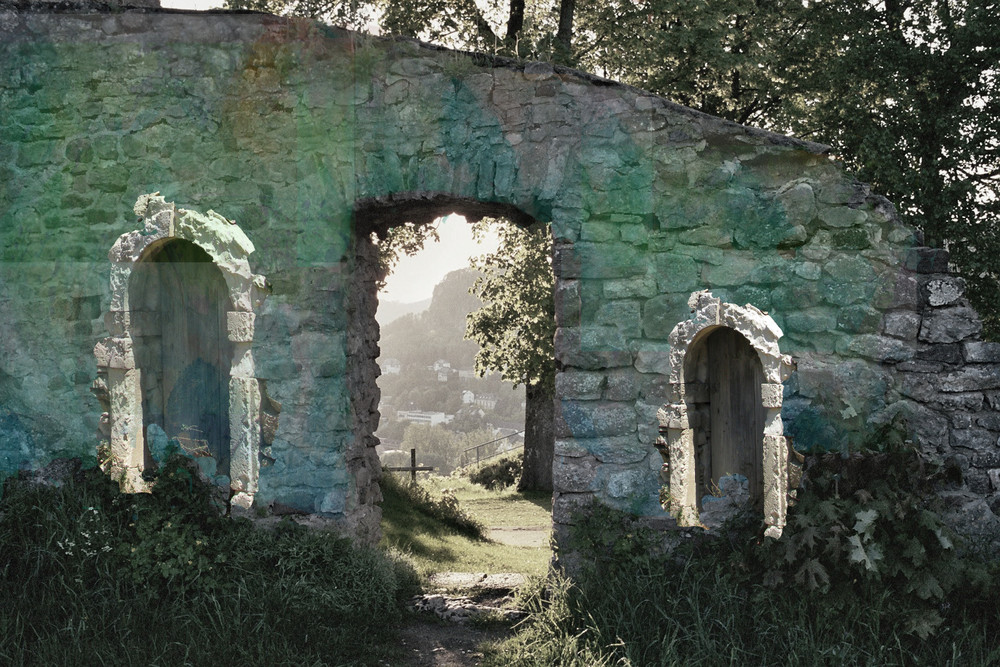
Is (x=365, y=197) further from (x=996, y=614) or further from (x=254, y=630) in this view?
(x=996, y=614)

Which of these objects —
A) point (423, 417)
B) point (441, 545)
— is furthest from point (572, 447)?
point (423, 417)

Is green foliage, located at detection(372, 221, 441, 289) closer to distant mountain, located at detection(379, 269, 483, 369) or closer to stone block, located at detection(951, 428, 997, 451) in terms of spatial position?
stone block, located at detection(951, 428, 997, 451)

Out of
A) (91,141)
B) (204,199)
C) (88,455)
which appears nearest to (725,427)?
(204,199)

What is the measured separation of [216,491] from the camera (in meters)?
5.80

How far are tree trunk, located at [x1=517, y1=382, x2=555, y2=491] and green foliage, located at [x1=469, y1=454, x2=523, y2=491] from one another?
1432 mm

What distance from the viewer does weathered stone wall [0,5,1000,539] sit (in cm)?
523

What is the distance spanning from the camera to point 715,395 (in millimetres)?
5457

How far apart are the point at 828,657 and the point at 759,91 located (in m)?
7.66

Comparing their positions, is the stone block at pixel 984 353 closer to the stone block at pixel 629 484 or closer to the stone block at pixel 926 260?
the stone block at pixel 926 260

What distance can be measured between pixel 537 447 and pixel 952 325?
875 cm

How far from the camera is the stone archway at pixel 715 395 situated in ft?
16.8

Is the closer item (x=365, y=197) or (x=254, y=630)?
(x=254, y=630)

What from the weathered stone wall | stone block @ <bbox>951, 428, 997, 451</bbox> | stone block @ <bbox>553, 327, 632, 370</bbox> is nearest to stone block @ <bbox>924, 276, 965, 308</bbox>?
the weathered stone wall

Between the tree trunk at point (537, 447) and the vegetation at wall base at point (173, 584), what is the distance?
7221mm
